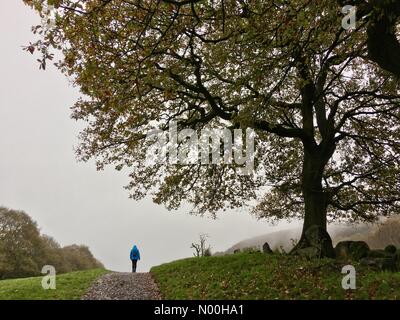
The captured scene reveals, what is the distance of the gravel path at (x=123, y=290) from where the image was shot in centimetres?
1584

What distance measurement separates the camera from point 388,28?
11180mm

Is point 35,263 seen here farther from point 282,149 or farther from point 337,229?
point 337,229

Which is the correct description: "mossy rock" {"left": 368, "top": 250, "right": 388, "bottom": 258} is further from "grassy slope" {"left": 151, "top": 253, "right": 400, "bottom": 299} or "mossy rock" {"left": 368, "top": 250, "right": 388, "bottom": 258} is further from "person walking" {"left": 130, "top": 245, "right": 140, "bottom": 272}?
"person walking" {"left": 130, "top": 245, "right": 140, "bottom": 272}

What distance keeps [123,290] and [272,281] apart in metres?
7.38

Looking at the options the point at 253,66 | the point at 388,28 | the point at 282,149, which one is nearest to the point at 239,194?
the point at 282,149

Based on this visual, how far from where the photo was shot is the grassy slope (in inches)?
457

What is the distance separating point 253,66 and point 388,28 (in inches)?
164

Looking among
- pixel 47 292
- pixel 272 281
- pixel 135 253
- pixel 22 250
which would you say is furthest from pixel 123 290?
pixel 22 250

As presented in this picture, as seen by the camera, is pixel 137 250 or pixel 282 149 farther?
pixel 137 250

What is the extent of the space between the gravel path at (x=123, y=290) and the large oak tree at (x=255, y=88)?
5291 mm

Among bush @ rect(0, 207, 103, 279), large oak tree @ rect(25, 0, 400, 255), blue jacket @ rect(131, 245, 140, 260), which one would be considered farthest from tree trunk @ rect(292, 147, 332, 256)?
bush @ rect(0, 207, 103, 279)

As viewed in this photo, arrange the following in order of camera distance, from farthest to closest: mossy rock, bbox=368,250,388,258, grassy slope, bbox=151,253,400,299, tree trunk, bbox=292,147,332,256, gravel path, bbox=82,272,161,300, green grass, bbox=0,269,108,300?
tree trunk, bbox=292,147,332,256
mossy rock, bbox=368,250,388,258
gravel path, bbox=82,272,161,300
green grass, bbox=0,269,108,300
grassy slope, bbox=151,253,400,299

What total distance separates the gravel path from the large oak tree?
5291 millimetres

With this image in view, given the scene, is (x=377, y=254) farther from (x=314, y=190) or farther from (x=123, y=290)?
(x=123, y=290)
